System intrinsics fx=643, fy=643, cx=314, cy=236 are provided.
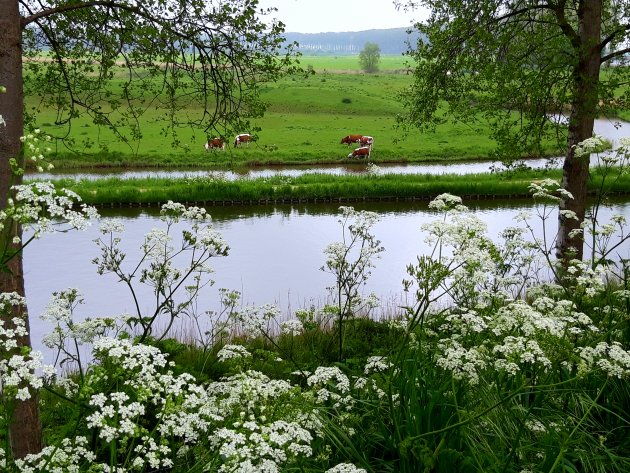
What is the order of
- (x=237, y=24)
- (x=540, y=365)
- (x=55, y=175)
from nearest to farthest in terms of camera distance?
(x=540, y=365), (x=237, y=24), (x=55, y=175)

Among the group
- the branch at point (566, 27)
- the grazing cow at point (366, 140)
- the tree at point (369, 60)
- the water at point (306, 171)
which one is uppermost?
the tree at point (369, 60)

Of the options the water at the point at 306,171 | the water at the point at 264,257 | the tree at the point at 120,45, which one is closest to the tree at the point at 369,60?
the water at the point at 306,171

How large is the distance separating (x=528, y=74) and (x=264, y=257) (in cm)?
915

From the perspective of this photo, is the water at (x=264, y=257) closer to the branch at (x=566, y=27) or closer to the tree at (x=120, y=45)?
the branch at (x=566, y=27)

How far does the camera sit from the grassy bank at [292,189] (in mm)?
24125

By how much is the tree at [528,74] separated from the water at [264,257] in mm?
1610

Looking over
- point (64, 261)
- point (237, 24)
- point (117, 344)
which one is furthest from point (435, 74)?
point (64, 261)

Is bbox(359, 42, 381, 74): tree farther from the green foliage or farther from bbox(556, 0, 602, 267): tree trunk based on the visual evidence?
bbox(556, 0, 602, 267): tree trunk

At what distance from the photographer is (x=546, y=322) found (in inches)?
157

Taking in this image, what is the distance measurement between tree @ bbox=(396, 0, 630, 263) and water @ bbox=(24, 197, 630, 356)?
1.61 m

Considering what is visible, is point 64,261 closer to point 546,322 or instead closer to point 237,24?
point 237,24

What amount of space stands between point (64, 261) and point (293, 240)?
646cm

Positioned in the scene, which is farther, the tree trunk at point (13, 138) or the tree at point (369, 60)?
the tree at point (369, 60)

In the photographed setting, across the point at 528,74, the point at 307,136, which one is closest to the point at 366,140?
the point at 307,136
